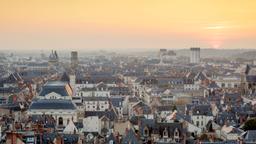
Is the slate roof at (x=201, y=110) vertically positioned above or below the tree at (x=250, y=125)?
below

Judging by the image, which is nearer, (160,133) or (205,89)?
(160,133)

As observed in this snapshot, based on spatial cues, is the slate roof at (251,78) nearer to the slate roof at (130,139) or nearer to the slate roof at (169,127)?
the slate roof at (169,127)

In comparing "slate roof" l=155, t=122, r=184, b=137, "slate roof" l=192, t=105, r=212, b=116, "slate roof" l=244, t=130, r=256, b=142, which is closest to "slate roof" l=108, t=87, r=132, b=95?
"slate roof" l=192, t=105, r=212, b=116

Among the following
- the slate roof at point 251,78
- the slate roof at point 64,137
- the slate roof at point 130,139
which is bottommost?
the slate roof at point 251,78

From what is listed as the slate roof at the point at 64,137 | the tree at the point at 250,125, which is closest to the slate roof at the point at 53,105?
the tree at the point at 250,125

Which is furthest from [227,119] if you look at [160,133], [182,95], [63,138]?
[182,95]

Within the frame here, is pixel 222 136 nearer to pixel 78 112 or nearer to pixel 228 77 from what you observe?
pixel 78 112

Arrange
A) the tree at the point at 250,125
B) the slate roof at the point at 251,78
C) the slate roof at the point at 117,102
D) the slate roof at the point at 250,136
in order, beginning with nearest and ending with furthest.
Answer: the slate roof at the point at 250,136 → the tree at the point at 250,125 → the slate roof at the point at 117,102 → the slate roof at the point at 251,78

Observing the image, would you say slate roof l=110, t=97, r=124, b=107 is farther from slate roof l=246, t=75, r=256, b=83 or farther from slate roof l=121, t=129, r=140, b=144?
slate roof l=121, t=129, r=140, b=144

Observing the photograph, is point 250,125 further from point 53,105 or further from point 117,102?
point 117,102
